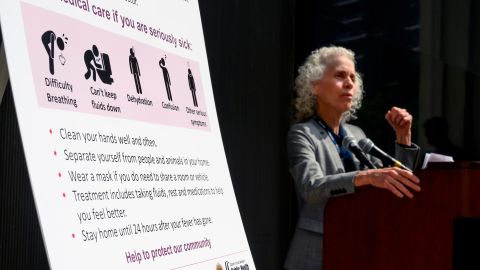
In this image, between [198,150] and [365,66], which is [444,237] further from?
[365,66]

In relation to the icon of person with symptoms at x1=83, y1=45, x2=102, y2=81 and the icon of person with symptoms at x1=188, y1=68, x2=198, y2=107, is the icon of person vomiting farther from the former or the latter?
the icon of person with symptoms at x1=188, y1=68, x2=198, y2=107

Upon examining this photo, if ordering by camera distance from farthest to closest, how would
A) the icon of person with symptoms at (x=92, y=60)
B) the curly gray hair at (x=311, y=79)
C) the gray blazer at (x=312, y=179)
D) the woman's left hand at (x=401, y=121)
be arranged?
the curly gray hair at (x=311, y=79), the woman's left hand at (x=401, y=121), the gray blazer at (x=312, y=179), the icon of person with symptoms at (x=92, y=60)

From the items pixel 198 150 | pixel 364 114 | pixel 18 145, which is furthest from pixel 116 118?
pixel 364 114

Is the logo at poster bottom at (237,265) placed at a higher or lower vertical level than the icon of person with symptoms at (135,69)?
lower

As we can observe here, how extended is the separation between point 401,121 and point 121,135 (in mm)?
1287

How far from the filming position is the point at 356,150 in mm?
2516

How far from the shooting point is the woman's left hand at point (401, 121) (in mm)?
2645

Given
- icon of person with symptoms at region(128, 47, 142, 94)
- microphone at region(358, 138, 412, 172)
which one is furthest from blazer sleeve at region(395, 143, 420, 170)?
icon of person with symptoms at region(128, 47, 142, 94)

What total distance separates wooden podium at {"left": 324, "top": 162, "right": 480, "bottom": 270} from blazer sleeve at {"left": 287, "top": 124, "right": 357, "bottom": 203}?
1.8 inches

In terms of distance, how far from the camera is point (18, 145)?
251cm

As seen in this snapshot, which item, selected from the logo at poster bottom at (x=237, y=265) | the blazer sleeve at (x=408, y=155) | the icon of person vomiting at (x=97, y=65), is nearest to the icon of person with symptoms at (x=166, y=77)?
the icon of person vomiting at (x=97, y=65)

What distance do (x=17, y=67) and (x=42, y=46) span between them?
12cm


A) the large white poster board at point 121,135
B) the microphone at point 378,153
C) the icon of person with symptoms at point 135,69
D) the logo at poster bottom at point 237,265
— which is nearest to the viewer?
the large white poster board at point 121,135

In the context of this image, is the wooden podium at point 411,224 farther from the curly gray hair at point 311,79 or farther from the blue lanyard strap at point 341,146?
the curly gray hair at point 311,79
